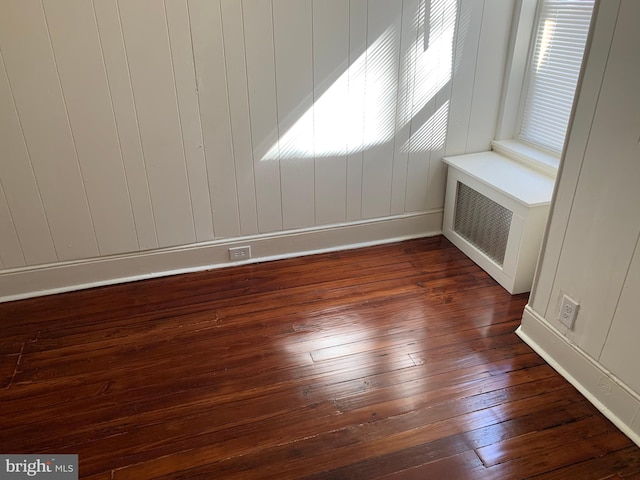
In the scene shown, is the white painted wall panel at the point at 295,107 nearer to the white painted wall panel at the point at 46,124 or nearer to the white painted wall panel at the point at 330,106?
the white painted wall panel at the point at 330,106

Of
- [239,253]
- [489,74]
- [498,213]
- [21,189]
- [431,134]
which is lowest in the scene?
[239,253]

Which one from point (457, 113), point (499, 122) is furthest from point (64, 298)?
point (499, 122)

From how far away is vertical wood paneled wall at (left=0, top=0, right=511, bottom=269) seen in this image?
7.47 ft

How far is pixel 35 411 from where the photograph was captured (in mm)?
1910

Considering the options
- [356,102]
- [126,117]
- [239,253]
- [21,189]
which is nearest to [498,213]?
[356,102]

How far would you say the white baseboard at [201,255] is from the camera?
8.63ft

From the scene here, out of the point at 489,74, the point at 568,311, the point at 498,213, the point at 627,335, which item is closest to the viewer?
the point at 627,335

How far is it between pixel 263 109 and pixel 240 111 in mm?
124

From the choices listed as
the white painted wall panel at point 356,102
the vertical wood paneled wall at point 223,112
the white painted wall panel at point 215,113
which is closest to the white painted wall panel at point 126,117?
the vertical wood paneled wall at point 223,112

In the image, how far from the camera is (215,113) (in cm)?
255

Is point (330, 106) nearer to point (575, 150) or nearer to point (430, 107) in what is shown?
point (430, 107)

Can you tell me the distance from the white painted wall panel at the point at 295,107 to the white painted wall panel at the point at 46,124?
106cm

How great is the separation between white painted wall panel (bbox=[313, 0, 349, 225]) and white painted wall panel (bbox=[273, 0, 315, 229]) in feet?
0.13

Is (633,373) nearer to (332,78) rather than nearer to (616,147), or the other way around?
(616,147)
